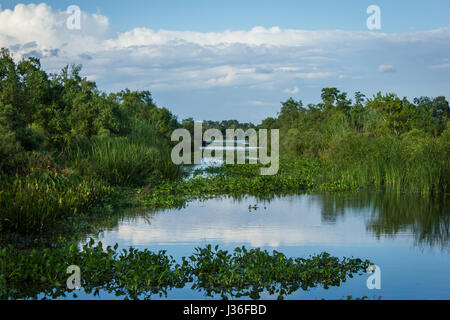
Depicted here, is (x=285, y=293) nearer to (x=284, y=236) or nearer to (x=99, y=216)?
(x=284, y=236)

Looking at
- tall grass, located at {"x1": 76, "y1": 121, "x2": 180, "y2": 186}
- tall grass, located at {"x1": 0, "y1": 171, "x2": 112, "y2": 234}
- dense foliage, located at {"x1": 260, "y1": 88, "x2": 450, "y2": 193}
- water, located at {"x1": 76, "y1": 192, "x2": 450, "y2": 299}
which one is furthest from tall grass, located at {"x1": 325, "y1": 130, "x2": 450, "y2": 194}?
tall grass, located at {"x1": 0, "y1": 171, "x2": 112, "y2": 234}

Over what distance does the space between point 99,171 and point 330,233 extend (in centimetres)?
722

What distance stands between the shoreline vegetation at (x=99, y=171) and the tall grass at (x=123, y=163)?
34 millimetres

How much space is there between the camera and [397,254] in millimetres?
7676

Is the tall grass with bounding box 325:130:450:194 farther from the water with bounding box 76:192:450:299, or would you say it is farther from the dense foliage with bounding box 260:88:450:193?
the water with bounding box 76:192:450:299

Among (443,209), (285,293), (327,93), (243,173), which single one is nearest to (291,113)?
(327,93)

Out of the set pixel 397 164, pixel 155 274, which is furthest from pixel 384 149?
pixel 155 274

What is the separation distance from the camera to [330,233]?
9156mm

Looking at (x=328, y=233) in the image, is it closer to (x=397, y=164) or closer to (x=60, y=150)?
(x=397, y=164)

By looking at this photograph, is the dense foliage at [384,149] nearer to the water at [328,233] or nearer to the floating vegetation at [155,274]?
the water at [328,233]

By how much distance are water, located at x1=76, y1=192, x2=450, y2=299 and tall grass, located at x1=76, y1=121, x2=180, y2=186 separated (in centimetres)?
271

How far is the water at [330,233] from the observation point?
246 inches

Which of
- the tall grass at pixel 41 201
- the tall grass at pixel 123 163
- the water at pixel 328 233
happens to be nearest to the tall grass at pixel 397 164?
the water at pixel 328 233
